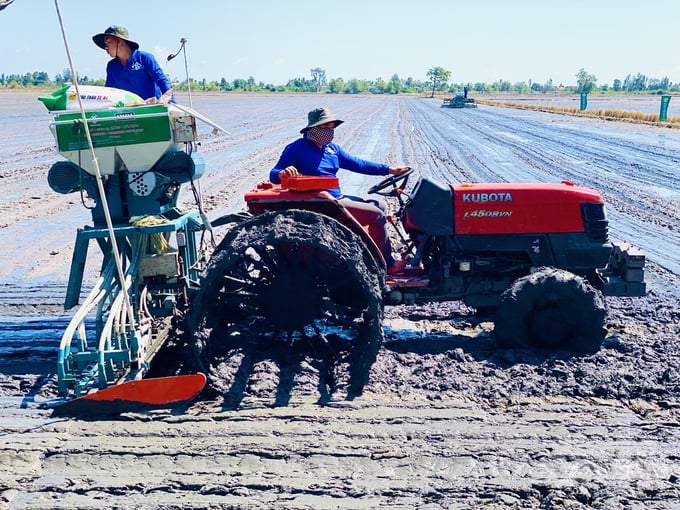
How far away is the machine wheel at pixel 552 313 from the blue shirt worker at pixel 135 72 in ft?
9.95

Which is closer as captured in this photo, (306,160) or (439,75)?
(306,160)

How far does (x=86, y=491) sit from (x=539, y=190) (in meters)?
3.57

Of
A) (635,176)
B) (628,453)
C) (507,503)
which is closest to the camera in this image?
(507,503)

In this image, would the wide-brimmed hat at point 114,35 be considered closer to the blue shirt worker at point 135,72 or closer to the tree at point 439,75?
the blue shirt worker at point 135,72

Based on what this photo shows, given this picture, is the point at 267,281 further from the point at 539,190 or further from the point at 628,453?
the point at 628,453

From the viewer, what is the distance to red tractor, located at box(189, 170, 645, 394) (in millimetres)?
4387

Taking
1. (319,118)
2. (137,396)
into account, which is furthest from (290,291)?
(319,118)

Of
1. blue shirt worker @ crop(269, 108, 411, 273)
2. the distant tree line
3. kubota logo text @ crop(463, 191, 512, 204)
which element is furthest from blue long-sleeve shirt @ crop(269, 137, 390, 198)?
the distant tree line

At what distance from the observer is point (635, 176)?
14.5 metres

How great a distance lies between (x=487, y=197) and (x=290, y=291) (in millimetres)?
1615

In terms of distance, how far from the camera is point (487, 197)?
498 centimetres

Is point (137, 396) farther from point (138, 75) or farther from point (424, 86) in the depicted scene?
point (424, 86)

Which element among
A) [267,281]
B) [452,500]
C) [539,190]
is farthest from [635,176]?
[452,500]

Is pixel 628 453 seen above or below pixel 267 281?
below
